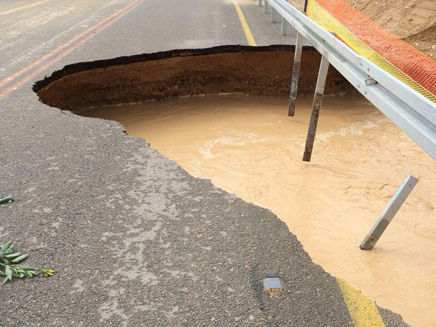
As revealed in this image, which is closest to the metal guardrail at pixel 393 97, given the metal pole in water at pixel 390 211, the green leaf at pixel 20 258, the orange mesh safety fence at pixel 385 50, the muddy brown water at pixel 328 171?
the orange mesh safety fence at pixel 385 50

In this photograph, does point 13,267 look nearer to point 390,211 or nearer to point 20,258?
point 20,258

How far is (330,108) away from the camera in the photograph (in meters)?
8.15

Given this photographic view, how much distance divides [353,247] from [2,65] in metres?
5.69

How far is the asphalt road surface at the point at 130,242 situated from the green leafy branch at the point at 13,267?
5 centimetres

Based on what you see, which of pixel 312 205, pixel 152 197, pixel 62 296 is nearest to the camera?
pixel 62 296

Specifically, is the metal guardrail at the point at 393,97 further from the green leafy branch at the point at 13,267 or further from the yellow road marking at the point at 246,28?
the yellow road marking at the point at 246,28

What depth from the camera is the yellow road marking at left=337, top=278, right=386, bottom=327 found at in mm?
2045

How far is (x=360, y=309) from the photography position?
2.12 metres

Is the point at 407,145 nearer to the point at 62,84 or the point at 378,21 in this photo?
the point at 378,21

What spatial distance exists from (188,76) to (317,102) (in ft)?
10.5

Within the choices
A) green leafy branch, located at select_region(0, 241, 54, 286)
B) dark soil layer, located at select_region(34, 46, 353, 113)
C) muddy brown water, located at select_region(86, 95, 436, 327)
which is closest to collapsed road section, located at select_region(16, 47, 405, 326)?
green leafy branch, located at select_region(0, 241, 54, 286)

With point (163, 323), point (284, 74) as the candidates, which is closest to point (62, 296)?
point (163, 323)

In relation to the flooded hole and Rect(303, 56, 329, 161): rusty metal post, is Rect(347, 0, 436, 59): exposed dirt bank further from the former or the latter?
Rect(303, 56, 329, 161): rusty metal post

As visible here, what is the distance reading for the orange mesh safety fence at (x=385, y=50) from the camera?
362cm
